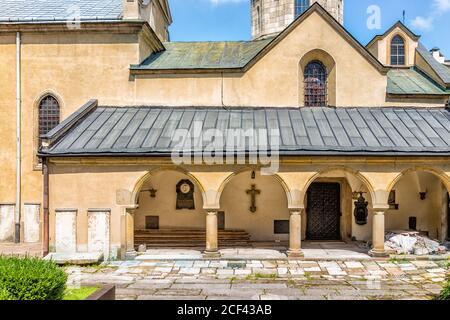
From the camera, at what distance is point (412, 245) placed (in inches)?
578

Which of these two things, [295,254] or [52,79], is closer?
[295,254]

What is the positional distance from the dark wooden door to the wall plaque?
4.98 m

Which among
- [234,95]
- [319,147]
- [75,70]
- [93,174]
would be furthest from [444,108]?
[75,70]

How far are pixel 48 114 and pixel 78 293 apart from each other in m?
11.8

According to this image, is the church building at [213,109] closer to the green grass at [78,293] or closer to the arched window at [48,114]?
the arched window at [48,114]

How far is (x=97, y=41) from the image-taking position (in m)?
17.6

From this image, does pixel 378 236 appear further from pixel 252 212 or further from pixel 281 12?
pixel 281 12

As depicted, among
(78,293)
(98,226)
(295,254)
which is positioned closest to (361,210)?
(295,254)

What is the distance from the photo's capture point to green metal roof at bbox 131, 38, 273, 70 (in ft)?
59.0

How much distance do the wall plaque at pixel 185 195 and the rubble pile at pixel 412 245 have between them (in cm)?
793

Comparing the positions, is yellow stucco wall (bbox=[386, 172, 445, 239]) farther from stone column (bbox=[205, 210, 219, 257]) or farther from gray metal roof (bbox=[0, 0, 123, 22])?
gray metal roof (bbox=[0, 0, 123, 22])

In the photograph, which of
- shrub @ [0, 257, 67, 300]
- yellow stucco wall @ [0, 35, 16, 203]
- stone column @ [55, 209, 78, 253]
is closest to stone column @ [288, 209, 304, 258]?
stone column @ [55, 209, 78, 253]

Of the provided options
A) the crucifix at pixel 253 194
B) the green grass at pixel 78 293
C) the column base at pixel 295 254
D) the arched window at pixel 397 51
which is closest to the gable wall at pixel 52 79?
the crucifix at pixel 253 194

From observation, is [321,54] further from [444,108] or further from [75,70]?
[75,70]
